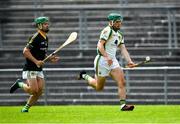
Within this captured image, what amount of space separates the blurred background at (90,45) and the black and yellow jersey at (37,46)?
4267 millimetres

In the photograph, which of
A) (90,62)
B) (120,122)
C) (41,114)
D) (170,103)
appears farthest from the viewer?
(90,62)

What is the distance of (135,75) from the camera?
25.9 m

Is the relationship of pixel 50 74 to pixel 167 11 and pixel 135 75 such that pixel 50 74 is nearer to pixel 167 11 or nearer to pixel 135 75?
pixel 135 75

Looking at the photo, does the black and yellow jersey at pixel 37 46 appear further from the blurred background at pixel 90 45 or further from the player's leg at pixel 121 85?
the blurred background at pixel 90 45

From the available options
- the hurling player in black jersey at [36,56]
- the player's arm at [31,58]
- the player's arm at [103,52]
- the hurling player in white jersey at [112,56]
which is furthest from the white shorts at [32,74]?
the player's arm at [103,52]

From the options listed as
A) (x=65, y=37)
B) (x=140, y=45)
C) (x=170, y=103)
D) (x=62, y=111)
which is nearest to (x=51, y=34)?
(x=65, y=37)

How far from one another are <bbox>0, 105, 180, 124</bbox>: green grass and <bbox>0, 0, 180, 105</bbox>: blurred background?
137 inches

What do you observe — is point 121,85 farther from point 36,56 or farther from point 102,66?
point 36,56

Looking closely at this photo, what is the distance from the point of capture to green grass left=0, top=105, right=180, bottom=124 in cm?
1800

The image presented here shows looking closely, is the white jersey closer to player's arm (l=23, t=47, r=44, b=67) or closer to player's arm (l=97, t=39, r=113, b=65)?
player's arm (l=97, t=39, r=113, b=65)

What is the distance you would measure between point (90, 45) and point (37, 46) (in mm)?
7514

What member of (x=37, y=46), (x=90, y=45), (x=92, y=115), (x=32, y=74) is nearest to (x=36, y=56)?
(x=37, y=46)

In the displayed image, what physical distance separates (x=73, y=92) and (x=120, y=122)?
28.3 ft

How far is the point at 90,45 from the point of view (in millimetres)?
27844
